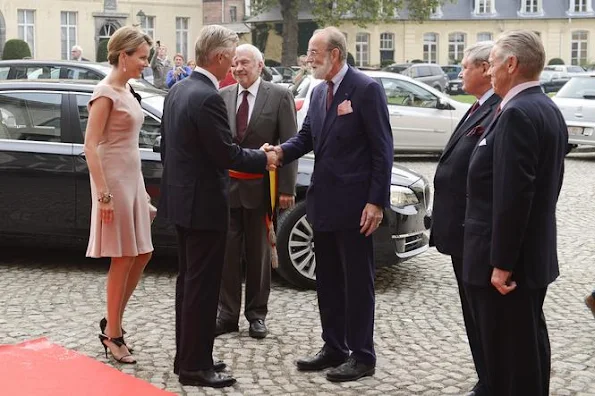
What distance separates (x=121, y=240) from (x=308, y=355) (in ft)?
4.39

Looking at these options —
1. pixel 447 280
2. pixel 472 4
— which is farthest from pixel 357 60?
pixel 447 280

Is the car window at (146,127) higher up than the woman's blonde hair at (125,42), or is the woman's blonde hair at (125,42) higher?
the woman's blonde hair at (125,42)

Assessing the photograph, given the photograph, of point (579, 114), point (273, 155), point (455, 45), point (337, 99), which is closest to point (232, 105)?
point (273, 155)

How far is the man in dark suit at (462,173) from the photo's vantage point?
5191mm

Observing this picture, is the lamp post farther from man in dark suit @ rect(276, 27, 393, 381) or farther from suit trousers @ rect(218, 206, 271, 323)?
man in dark suit @ rect(276, 27, 393, 381)

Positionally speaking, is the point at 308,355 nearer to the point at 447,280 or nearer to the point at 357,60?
the point at 447,280

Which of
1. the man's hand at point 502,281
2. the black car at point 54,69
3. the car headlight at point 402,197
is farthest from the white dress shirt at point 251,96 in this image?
the black car at point 54,69

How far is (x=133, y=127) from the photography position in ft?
20.1

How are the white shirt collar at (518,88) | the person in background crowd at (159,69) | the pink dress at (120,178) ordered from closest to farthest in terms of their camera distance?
the white shirt collar at (518,88), the pink dress at (120,178), the person in background crowd at (159,69)

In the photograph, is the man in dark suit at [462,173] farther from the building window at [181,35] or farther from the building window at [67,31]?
the building window at [181,35]

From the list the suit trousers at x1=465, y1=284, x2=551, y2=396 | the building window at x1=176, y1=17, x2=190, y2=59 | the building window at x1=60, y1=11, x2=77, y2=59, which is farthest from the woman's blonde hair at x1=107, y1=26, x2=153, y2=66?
the building window at x1=176, y1=17, x2=190, y2=59

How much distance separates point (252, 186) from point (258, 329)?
0.94m

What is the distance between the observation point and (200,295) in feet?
18.7

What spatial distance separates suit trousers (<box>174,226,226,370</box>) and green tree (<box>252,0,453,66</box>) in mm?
50739
